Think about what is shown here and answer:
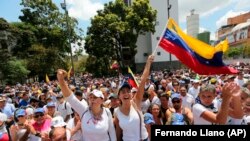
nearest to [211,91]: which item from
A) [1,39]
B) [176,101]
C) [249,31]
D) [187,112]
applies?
[187,112]

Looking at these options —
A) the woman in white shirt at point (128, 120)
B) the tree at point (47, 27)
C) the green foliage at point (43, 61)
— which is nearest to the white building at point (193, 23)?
the tree at point (47, 27)

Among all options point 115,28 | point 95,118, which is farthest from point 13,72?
point 95,118

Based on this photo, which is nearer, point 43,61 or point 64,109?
point 64,109

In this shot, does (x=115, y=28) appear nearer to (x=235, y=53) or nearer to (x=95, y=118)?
(x=95, y=118)

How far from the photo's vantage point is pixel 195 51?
7199 mm

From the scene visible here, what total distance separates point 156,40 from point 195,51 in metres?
54.4

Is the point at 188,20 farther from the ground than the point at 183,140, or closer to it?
farther from the ground

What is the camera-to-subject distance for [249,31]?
104 meters

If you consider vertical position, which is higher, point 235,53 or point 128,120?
point 235,53

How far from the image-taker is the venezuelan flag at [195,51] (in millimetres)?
6855

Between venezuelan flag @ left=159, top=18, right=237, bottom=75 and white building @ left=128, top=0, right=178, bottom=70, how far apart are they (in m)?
52.9

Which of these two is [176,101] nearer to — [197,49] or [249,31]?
[197,49]

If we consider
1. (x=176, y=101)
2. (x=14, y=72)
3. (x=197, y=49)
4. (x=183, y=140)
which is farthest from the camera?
(x=14, y=72)

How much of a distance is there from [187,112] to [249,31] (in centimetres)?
10550
